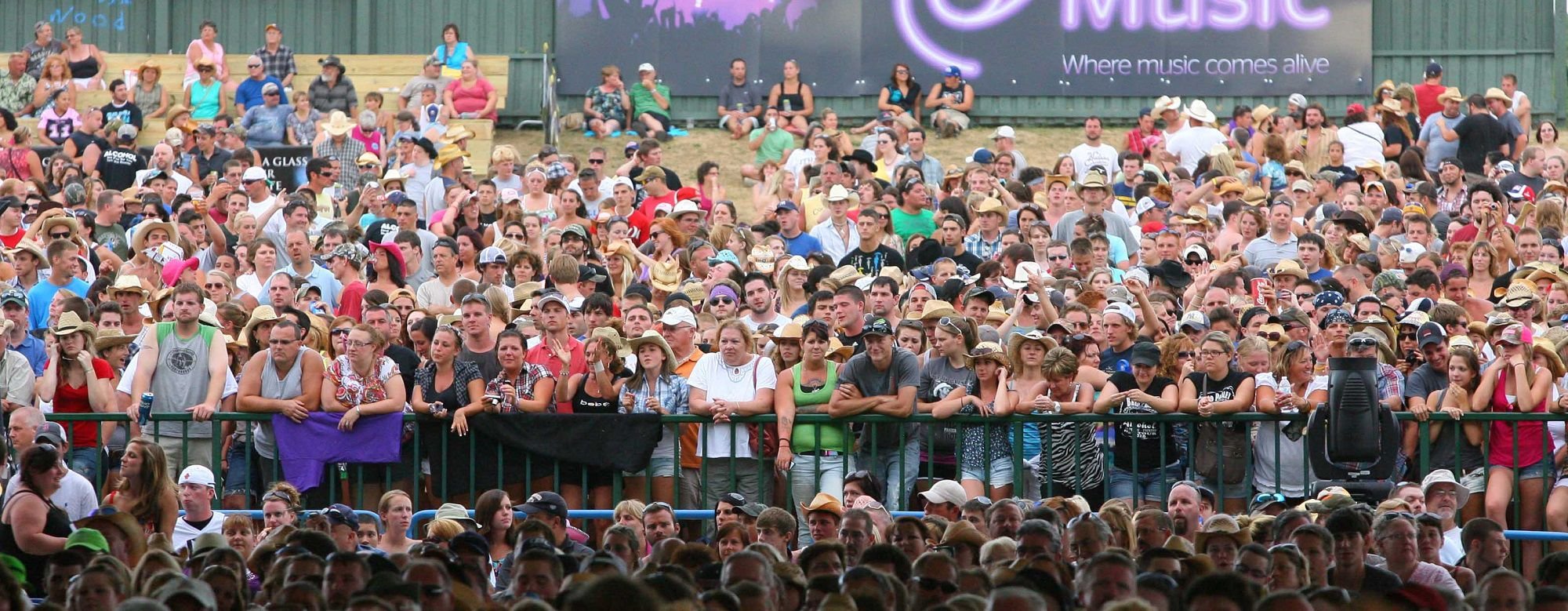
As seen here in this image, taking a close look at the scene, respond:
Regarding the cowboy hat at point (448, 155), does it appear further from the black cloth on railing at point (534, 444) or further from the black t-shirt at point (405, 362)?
the black cloth on railing at point (534, 444)

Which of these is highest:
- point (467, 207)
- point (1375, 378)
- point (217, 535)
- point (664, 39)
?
point (664, 39)

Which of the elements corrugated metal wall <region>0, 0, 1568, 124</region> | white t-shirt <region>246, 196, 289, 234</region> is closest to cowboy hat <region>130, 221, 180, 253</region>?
white t-shirt <region>246, 196, 289, 234</region>

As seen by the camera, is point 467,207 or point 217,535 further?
point 467,207

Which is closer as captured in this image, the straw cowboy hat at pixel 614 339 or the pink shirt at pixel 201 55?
the straw cowboy hat at pixel 614 339

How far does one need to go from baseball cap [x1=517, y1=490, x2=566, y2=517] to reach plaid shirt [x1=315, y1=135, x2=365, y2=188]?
10.6 m

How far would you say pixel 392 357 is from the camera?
39.2 ft

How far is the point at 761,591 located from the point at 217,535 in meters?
3.16

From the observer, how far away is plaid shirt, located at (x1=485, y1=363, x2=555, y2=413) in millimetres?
11531

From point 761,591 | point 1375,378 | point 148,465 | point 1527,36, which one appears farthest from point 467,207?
point 1527,36

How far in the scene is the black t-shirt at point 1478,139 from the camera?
2067cm

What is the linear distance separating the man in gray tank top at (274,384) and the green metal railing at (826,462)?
0.10 meters

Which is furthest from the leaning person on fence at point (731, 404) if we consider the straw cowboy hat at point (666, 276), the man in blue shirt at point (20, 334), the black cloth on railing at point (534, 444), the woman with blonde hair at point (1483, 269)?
the woman with blonde hair at point (1483, 269)

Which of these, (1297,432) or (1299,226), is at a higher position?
(1299,226)

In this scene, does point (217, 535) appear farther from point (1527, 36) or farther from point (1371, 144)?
point (1527, 36)
